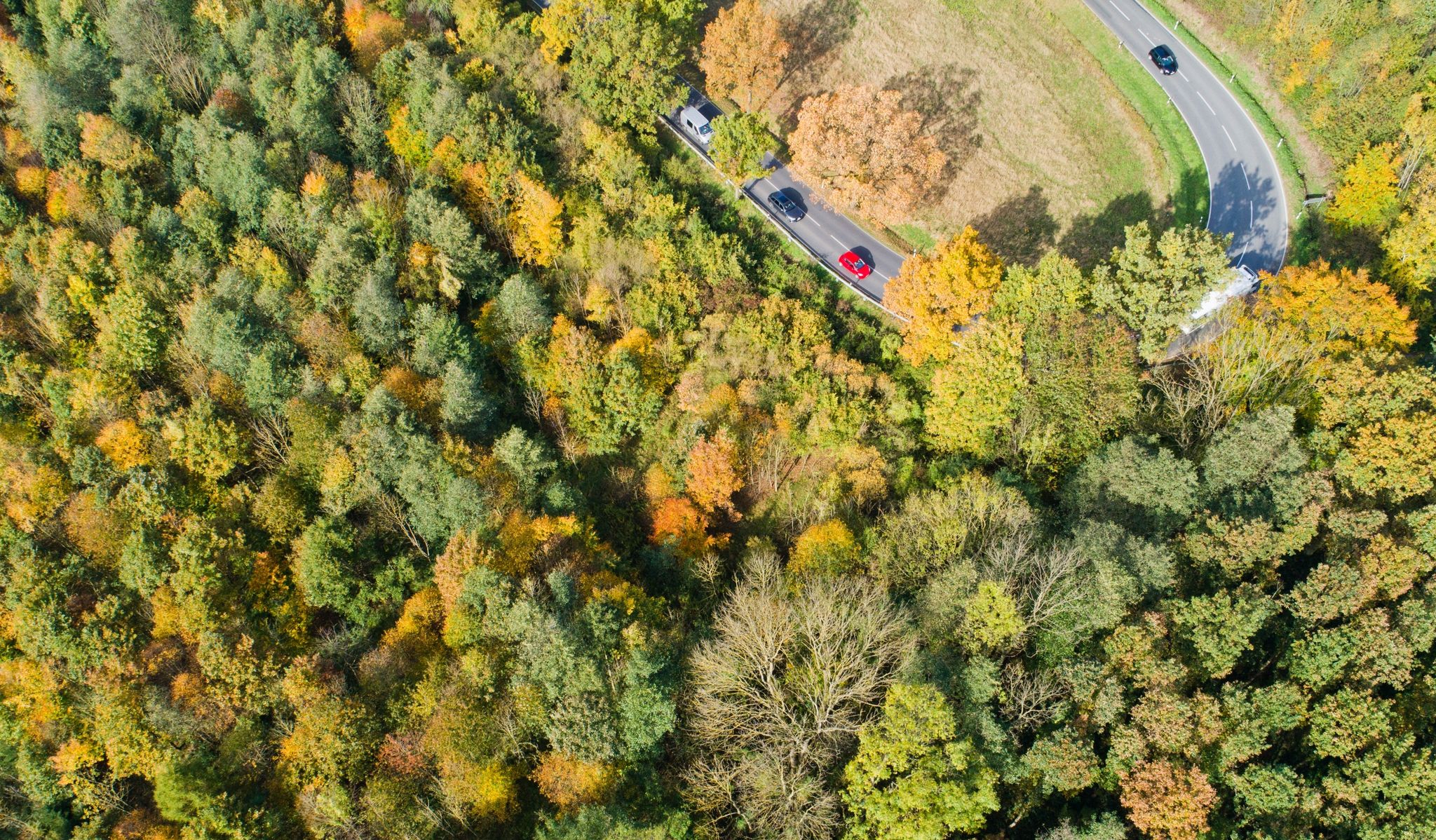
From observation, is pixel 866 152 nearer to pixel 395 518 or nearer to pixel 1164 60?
pixel 1164 60

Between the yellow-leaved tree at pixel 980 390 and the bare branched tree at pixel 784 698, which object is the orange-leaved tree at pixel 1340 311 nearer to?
the yellow-leaved tree at pixel 980 390

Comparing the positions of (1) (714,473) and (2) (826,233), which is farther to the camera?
(2) (826,233)

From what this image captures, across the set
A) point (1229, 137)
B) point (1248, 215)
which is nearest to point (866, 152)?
point (1248, 215)

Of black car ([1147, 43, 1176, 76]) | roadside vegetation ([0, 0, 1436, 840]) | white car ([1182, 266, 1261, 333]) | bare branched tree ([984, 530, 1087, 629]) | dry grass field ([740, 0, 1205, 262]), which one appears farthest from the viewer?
black car ([1147, 43, 1176, 76])

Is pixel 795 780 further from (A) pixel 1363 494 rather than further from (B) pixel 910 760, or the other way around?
(A) pixel 1363 494

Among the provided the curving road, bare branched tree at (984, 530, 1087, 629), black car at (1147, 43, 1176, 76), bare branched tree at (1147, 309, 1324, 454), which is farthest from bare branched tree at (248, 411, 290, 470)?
black car at (1147, 43, 1176, 76)

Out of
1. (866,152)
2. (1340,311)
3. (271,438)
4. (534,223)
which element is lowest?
(271,438)

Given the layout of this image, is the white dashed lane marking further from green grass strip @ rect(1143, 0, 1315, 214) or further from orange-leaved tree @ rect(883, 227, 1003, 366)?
orange-leaved tree @ rect(883, 227, 1003, 366)

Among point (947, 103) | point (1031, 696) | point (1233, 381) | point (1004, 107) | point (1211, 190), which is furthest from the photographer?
point (947, 103)
